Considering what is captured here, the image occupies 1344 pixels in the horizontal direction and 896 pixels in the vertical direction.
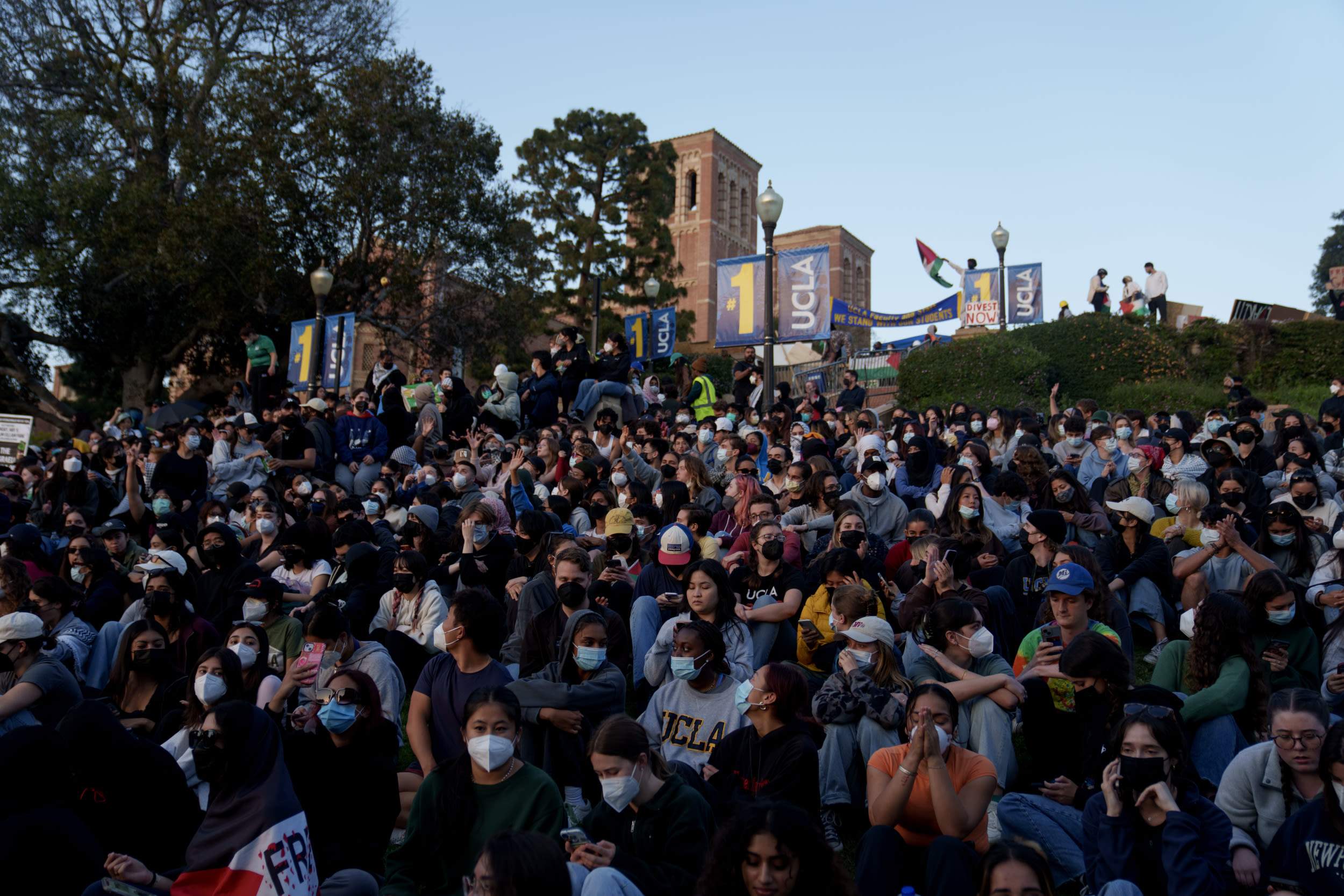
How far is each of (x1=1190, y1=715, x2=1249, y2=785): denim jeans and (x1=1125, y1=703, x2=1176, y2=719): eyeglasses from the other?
98cm

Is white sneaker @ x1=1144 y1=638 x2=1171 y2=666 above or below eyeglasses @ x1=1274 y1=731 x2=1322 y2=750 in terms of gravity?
below

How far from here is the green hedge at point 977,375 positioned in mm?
23672

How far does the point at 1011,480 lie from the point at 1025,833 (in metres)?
4.85

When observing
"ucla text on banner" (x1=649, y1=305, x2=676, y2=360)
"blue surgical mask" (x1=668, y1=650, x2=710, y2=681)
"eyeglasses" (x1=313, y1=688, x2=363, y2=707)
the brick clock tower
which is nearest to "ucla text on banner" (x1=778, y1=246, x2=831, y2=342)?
"ucla text on banner" (x1=649, y1=305, x2=676, y2=360)

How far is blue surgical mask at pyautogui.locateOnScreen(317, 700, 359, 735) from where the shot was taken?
5172 millimetres

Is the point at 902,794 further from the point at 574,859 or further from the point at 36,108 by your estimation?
the point at 36,108

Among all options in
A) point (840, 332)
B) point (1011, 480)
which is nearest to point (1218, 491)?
point (1011, 480)

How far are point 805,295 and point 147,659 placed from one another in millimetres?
13977

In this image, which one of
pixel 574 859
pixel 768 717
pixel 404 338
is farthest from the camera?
pixel 404 338

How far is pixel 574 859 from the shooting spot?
4.19 meters

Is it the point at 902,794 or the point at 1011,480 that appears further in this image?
the point at 1011,480

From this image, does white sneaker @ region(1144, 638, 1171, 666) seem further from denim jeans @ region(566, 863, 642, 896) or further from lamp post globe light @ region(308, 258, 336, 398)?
lamp post globe light @ region(308, 258, 336, 398)

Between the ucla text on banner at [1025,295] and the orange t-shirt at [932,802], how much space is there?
28.8 meters

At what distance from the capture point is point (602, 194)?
43.2m
